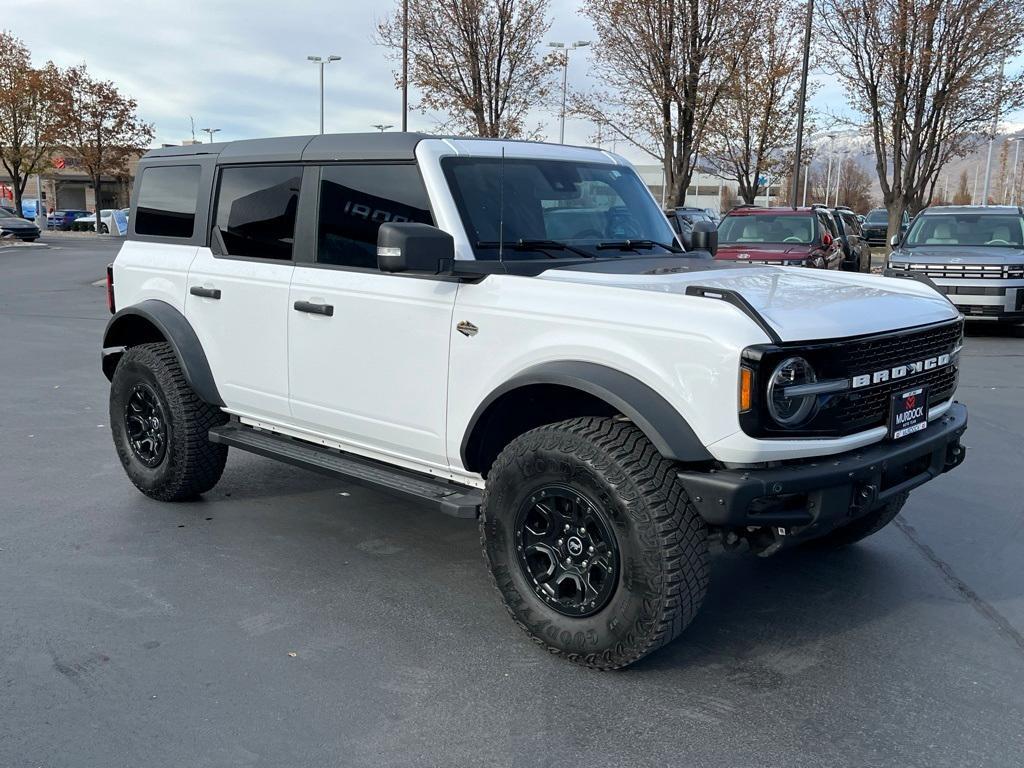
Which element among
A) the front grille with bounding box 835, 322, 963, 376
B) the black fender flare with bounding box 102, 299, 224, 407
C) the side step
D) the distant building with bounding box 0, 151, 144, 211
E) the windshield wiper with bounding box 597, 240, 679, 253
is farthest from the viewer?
the distant building with bounding box 0, 151, 144, 211

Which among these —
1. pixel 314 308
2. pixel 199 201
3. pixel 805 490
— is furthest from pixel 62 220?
pixel 805 490

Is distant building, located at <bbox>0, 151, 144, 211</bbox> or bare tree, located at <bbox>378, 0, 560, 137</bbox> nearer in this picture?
bare tree, located at <bbox>378, 0, 560, 137</bbox>

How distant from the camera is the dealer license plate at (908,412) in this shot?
3.81 metres

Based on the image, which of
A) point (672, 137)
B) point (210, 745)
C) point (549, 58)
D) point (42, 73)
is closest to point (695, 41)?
point (672, 137)

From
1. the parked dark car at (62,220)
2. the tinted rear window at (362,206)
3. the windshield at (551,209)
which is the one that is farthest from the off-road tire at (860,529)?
the parked dark car at (62,220)

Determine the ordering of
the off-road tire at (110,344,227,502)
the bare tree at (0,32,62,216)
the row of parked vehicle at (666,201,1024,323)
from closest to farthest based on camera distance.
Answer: the off-road tire at (110,344,227,502) < the row of parked vehicle at (666,201,1024,323) < the bare tree at (0,32,62,216)

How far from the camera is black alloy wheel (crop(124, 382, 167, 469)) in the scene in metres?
5.64

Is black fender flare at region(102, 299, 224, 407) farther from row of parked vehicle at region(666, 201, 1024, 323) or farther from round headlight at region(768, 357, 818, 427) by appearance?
row of parked vehicle at region(666, 201, 1024, 323)

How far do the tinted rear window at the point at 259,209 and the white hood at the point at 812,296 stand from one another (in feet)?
5.23

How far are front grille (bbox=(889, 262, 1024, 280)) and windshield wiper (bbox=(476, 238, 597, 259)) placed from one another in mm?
10320

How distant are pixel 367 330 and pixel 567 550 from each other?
4.58 ft

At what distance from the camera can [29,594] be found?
4.37m

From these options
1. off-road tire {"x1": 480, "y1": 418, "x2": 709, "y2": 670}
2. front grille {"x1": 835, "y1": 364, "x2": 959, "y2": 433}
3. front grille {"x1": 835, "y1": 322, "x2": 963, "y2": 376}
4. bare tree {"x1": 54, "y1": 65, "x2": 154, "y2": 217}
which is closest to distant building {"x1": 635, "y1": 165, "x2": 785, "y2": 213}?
bare tree {"x1": 54, "y1": 65, "x2": 154, "y2": 217}

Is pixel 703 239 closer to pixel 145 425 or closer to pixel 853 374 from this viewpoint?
pixel 853 374
